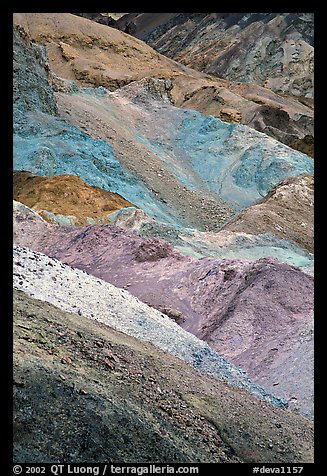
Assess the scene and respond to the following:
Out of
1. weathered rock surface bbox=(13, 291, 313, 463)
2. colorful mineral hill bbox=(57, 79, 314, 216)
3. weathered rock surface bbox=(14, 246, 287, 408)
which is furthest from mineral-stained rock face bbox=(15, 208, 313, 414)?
colorful mineral hill bbox=(57, 79, 314, 216)

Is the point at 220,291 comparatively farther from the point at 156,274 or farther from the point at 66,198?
the point at 66,198

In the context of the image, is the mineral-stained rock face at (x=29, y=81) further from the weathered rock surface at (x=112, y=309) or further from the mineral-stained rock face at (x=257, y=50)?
the mineral-stained rock face at (x=257, y=50)

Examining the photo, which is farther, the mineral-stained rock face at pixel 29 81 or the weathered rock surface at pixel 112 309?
the mineral-stained rock face at pixel 29 81

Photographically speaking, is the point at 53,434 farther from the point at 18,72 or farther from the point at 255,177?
the point at 255,177

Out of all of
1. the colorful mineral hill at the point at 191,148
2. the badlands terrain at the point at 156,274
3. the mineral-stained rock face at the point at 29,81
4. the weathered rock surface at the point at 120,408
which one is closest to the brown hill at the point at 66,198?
the badlands terrain at the point at 156,274

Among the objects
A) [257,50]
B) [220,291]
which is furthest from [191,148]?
[257,50]

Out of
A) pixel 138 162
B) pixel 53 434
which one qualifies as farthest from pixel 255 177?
pixel 53 434

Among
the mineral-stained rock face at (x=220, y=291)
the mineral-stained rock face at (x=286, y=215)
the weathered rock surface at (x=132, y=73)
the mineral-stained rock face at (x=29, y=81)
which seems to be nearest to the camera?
the mineral-stained rock face at (x=220, y=291)

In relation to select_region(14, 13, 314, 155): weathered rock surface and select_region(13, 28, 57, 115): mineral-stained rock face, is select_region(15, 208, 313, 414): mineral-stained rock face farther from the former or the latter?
select_region(14, 13, 314, 155): weathered rock surface
